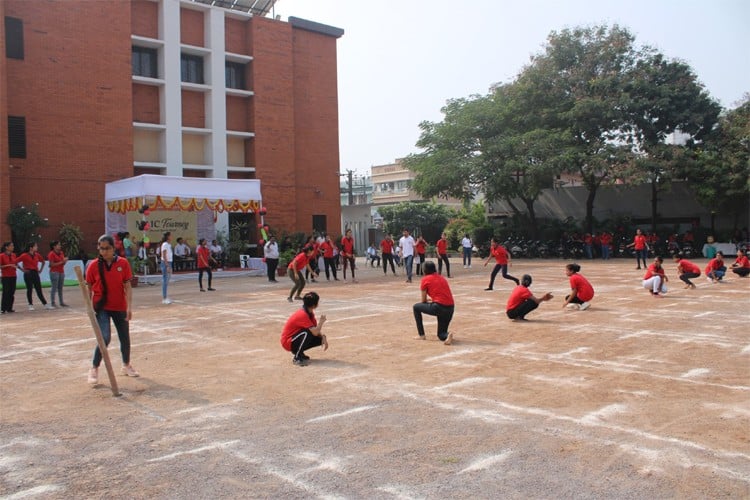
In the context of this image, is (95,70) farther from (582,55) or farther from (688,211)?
(688,211)

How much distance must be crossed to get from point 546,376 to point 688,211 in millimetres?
30734

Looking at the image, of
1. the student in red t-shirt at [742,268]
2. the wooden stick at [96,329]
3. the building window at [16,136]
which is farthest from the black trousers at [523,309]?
the building window at [16,136]

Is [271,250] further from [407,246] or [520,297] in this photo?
[520,297]

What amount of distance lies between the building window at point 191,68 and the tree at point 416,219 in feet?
74.7

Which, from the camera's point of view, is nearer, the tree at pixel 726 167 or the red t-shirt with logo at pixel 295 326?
the red t-shirt with logo at pixel 295 326

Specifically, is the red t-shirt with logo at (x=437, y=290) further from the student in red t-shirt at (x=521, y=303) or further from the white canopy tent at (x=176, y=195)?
the white canopy tent at (x=176, y=195)

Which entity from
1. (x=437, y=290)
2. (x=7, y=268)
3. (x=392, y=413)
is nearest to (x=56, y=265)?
(x=7, y=268)

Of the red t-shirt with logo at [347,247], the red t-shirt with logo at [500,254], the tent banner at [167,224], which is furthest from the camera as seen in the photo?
the tent banner at [167,224]

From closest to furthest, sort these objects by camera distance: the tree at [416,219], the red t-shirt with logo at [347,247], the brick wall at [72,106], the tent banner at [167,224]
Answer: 1. the red t-shirt with logo at [347,247]
2. the brick wall at [72,106]
3. the tent banner at [167,224]
4. the tree at [416,219]

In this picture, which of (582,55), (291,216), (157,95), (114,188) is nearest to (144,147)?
(157,95)

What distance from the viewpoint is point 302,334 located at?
25.0 feet

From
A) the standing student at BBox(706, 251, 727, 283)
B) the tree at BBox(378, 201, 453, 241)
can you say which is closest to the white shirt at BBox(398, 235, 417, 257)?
the standing student at BBox(706, 251, 727, 283)

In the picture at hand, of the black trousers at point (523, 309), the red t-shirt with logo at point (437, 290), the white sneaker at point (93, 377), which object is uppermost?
the red t-shirt with logo at point (437, 290)

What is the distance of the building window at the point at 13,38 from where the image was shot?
23.9m
